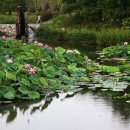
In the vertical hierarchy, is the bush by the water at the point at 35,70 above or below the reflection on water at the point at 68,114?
above

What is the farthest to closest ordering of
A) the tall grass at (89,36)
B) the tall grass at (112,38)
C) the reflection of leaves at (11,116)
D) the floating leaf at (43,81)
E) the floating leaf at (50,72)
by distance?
the tall grass at (89,36) → the tall grass at (112,38) → the floating leaf at (50,72) → the floating leaf at (43,81) → the reflection of leaves at (11,116)

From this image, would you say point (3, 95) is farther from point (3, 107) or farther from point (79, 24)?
point (79, 24)

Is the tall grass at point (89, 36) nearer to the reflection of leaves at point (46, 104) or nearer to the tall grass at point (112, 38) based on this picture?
the tall grass at point (112, 38)

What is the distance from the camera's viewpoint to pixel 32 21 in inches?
1623

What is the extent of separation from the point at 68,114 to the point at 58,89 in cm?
165

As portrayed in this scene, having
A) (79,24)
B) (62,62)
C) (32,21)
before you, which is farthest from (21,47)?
(32,21)

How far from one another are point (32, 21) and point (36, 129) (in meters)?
34.7

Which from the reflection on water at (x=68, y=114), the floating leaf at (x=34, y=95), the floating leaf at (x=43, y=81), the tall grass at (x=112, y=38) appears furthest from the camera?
the tall grass at (x=112, y=38)

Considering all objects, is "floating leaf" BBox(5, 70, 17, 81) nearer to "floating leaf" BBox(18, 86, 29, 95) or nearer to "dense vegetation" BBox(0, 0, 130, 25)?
"floating leaf" BBox(18, 86, 29, 95)

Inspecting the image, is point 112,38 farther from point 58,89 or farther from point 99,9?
point 58,89

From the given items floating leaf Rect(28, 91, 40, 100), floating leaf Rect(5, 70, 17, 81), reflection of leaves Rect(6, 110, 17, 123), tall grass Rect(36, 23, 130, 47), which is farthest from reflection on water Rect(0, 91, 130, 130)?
tall grass Rect(36, 23, 130, 47)

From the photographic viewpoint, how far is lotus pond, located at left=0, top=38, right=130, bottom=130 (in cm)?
754

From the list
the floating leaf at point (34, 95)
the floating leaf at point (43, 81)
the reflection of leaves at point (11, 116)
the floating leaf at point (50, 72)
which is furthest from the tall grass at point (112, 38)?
the reflection of leaves at point (11, 116)

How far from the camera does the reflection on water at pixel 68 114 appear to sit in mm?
7055
